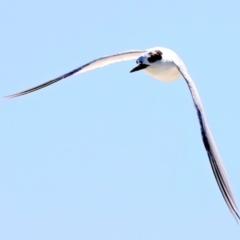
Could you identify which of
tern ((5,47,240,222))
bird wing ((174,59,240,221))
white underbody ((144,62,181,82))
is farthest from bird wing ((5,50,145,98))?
bird wing ((174,59,240,221))

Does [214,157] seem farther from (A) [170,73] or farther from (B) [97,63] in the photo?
(B) [97,63]

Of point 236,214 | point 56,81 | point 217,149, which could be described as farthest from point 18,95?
point 236,214

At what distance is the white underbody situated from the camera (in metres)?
26.9

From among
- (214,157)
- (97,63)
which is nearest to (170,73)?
(97,63)

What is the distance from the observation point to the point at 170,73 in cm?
2752

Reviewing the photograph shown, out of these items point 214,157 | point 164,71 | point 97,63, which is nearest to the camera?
point 214,157

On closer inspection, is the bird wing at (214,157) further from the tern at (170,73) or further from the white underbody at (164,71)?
the white underbody at (164,71)

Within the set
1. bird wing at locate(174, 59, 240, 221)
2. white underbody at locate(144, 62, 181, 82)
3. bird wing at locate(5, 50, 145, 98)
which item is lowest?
bird wing at locate(174, 59, 240, 221)

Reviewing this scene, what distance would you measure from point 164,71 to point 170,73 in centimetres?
31

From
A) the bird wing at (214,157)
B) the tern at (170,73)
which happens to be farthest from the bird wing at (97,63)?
the bird wing at (214,157)

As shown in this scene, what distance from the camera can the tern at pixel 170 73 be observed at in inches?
824

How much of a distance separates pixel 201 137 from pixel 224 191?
1.91 meters

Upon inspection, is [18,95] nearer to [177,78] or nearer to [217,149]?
[177,78]

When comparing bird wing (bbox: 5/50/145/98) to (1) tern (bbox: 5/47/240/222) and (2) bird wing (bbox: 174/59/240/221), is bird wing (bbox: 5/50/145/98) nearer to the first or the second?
(1) tern (bbox: 5/47/240/222)
